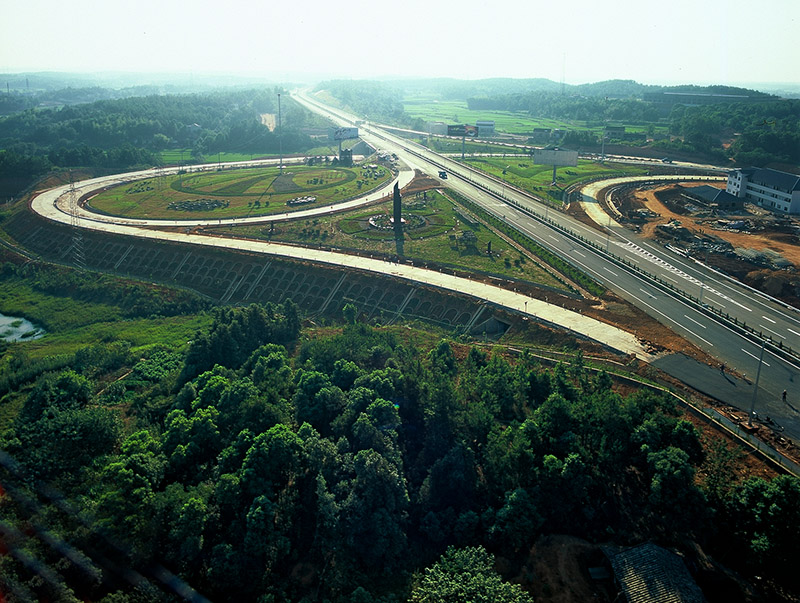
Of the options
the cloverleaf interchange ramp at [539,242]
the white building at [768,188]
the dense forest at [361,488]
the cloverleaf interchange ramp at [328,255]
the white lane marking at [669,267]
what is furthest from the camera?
the white building at [768,188]

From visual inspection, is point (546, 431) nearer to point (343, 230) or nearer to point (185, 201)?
point (343, 230)

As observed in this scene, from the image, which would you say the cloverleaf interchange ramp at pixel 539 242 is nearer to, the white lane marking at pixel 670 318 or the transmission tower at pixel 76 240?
the white lane marking at pixel 670 318

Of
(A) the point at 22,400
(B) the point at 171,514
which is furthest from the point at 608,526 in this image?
(A) the point at 22,400

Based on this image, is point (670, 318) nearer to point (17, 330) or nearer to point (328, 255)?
point (328, 255)

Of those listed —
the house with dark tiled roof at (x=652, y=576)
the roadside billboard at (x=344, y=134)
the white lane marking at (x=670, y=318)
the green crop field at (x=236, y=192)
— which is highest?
the roadside billboard at (x=344, y=134)

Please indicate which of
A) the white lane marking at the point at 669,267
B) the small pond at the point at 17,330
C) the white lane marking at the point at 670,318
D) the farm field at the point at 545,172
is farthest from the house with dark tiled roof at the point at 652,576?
the farm field at the point at 545,172

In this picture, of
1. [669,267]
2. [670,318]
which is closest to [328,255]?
[670,318]
